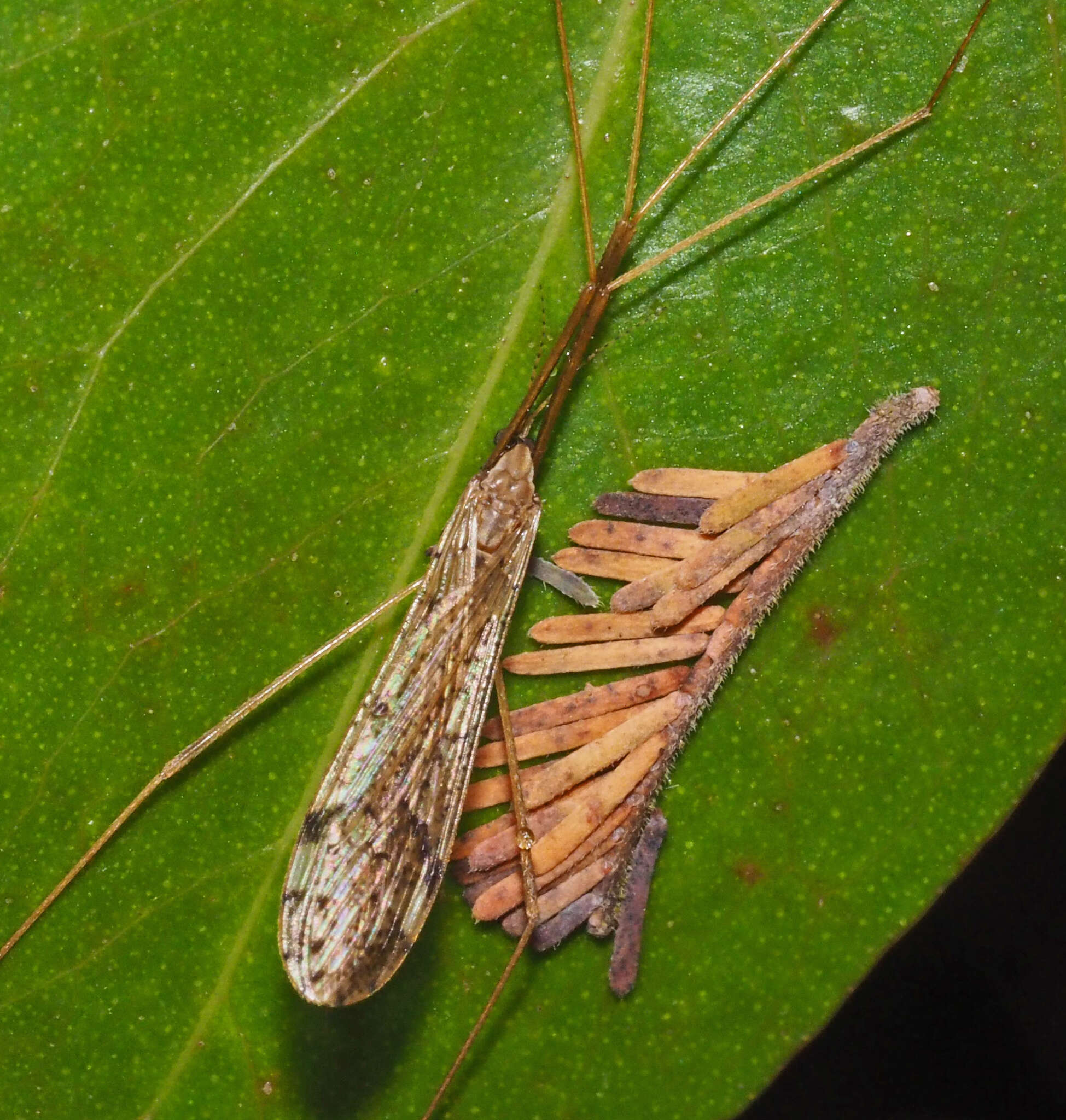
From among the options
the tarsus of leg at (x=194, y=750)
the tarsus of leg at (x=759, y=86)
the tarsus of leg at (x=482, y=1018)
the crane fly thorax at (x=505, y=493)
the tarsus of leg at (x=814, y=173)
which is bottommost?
the tarsus of leg at (x=482, y=1018)

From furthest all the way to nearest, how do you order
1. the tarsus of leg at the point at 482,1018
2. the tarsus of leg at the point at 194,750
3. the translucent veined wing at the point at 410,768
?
the tarsus of leg at the point at 194,750
the tarsus of leg at the point at 482,1018
the translucent veined wing at the point at 410,768

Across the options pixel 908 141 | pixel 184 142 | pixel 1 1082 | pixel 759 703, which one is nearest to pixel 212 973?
pixel 1 1082

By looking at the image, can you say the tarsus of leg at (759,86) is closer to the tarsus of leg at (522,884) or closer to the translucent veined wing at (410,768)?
the translucent veined wing at (410,768)

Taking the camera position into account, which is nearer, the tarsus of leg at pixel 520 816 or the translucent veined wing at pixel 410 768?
the translucent veined wing at pixel 410 768

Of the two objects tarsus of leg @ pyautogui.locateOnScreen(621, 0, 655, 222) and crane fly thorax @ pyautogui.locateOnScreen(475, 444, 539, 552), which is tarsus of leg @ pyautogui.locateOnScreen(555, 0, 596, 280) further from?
crane fly thorax @ pyautogui.locateOnScreen(475, 444, 539, 552)

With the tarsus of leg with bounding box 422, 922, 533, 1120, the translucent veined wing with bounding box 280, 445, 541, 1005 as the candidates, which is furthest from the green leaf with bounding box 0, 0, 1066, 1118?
the translucent veined wing with bounding box 280, 445, 541, 1005

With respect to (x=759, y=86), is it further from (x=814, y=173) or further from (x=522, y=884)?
(x=522, y=884)

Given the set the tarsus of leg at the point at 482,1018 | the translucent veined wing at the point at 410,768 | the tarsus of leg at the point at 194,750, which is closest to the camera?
the translucent veined wing at the point at 410,768

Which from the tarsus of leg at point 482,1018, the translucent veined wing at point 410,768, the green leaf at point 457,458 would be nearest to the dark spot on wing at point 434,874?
the translucent veined wing at point 410,768
